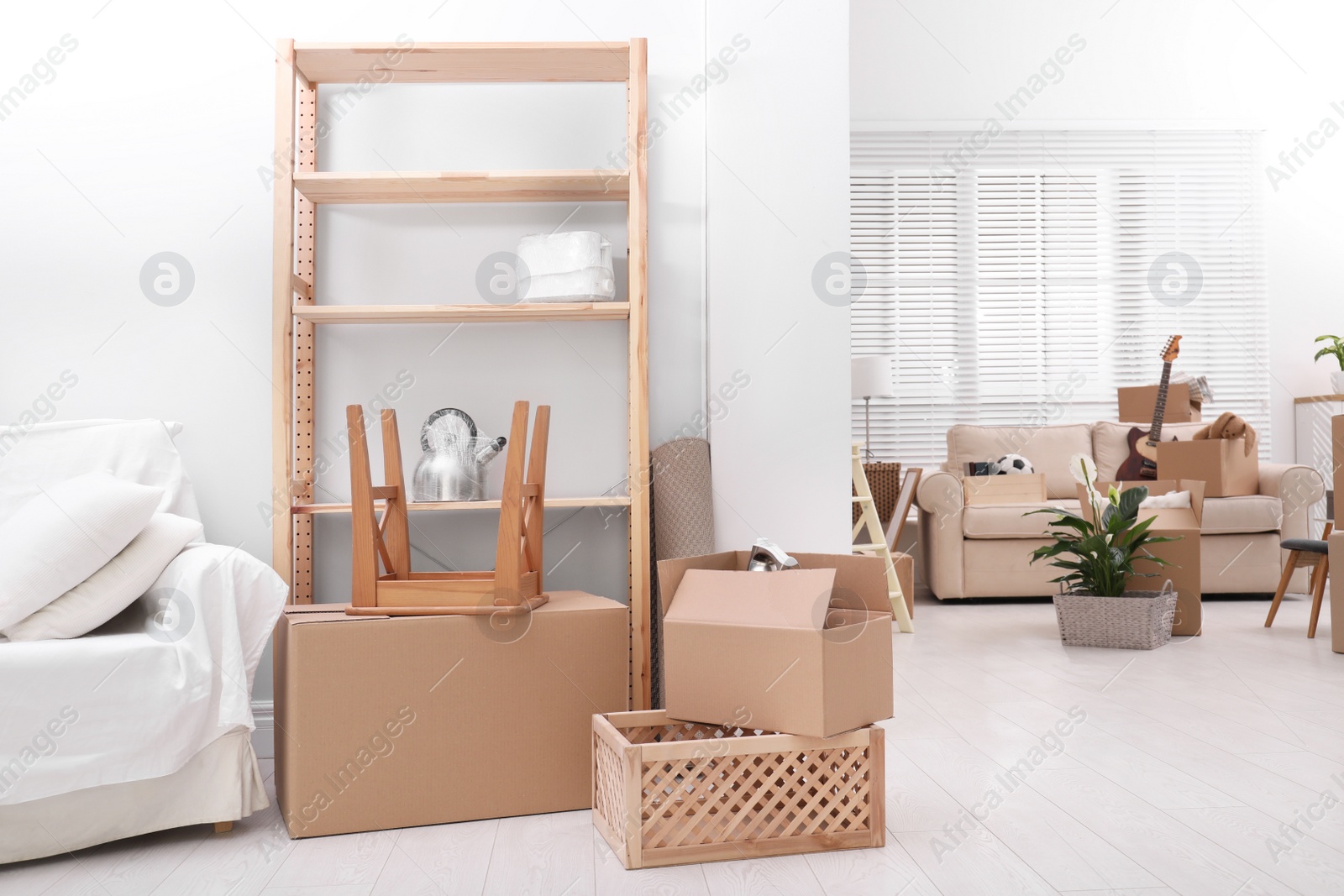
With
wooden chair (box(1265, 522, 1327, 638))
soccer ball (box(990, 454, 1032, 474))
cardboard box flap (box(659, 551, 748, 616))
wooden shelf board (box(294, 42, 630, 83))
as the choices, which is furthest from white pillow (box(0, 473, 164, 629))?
soccer ball (box(990, 454, 1032, 474))

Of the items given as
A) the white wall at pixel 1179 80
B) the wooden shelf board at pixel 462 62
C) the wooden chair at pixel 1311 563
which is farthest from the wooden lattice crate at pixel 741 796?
the white wall at pixel 1179 80

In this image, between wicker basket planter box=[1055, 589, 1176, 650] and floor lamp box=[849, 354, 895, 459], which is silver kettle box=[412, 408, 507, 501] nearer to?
wicker basket planter box=[1055, 589, 1176, 650]

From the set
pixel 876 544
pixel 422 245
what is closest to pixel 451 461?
pixel 422 245

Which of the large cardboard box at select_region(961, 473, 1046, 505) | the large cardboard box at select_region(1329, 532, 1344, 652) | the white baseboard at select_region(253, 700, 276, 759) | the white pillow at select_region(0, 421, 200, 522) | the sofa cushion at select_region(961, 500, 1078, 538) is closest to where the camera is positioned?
the white pillow at select_region(0, 421, 200, 522)

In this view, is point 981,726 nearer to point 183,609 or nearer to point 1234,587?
point 183,609

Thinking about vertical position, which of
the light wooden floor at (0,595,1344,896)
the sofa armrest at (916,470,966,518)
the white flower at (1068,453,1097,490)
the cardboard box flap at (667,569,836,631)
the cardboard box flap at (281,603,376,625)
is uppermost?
the white flower at (1068,453,1097,490)

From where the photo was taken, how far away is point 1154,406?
506 cm

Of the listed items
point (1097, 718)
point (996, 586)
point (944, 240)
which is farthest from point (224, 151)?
point (944, 240)

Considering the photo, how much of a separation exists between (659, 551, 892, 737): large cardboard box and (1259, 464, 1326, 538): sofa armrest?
12.3 ft

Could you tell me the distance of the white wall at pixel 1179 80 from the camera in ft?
18.1

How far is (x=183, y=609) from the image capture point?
5.34ft

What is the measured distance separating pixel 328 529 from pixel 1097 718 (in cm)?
192

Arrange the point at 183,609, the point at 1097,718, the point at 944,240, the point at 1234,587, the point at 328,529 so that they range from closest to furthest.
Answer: the point at 183,609
the point at 328,529
the point at 1097,718
the point at 1234,587
the point at 944,240

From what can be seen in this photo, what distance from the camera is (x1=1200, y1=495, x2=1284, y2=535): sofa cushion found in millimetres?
4492
